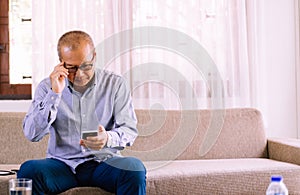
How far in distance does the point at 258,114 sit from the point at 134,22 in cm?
116

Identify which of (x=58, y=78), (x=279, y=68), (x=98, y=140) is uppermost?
(x=279, y=68)

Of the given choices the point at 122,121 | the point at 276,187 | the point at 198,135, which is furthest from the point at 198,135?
the point at 276,187

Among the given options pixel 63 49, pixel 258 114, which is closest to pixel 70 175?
pixel 63 49

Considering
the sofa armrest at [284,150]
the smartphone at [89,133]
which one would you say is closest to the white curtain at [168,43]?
the sofa armrest at [284,150]

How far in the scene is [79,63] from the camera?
8.45 ft

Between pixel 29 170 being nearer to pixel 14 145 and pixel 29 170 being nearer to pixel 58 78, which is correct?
pixel 58 78

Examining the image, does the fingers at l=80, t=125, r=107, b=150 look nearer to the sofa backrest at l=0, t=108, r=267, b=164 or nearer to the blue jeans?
the blue jeans

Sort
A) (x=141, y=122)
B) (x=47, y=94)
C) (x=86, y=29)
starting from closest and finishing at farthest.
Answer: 1. (x=47, y=94)
2. (x=141, y=122)
3. (x=86, y=29)

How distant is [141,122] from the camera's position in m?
3.37

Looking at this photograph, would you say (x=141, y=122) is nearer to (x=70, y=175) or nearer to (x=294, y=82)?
(x=70, y=175)

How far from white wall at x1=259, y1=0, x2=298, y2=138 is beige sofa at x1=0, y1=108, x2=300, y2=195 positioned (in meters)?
0.85

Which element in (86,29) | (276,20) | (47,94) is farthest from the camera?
(276,20)

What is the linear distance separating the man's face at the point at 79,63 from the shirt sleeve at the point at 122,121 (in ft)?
0.56

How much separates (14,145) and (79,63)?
87 centimetres
